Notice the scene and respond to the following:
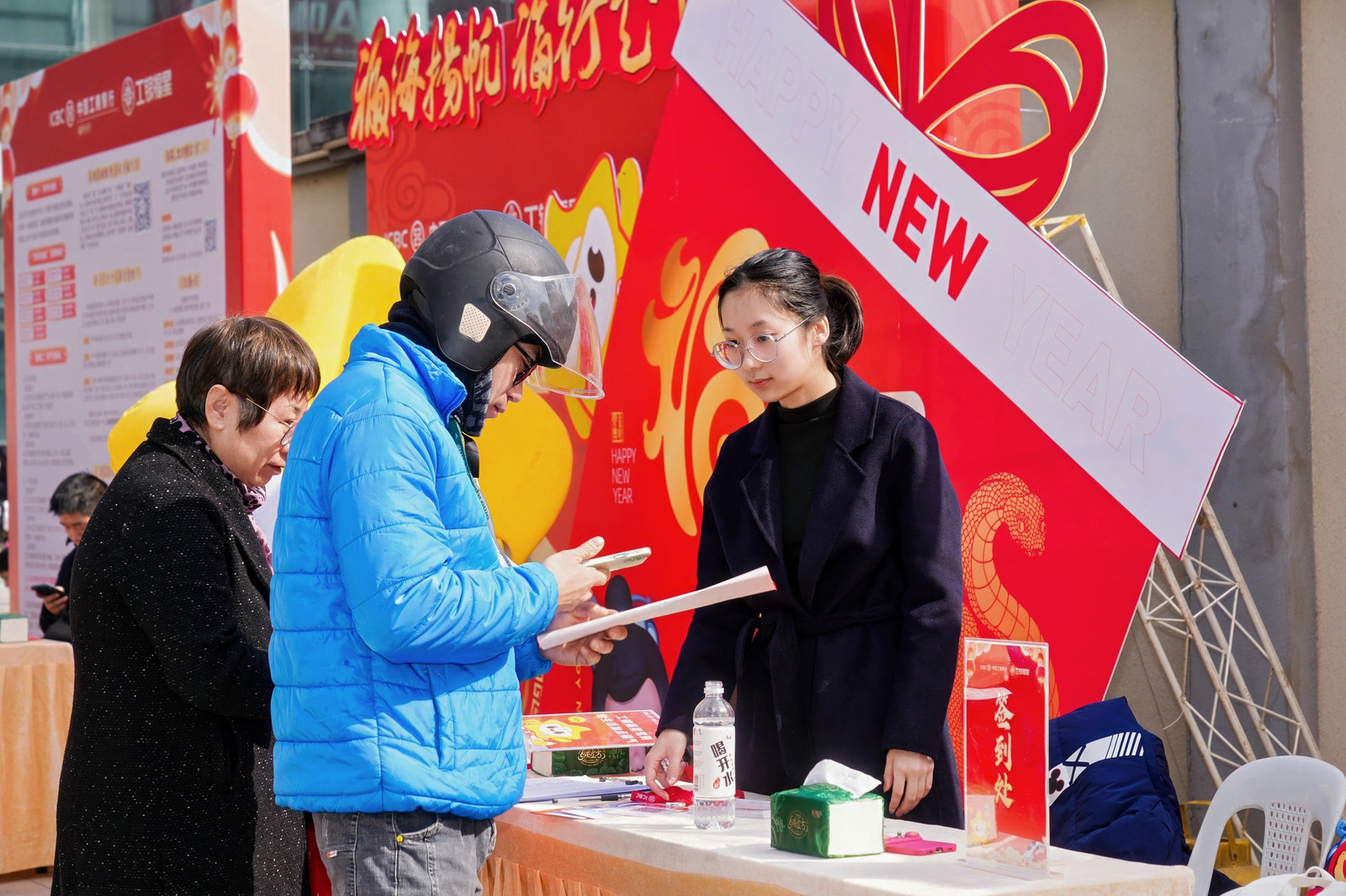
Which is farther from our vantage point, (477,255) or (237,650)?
(237,650)

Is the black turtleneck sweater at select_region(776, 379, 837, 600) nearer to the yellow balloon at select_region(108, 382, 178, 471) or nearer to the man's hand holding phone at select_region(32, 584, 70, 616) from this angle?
the yellow balloon at select_region(108, 382, 178, 471)

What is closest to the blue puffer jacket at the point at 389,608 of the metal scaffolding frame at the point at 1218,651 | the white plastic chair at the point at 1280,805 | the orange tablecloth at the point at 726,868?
the orange tablecloth at the point at 726,868

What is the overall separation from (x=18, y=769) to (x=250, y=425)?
129 inches

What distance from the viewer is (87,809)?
2.26 m

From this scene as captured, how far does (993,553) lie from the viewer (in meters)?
3.59

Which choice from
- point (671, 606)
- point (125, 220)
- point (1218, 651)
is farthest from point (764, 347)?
point (125, 220)

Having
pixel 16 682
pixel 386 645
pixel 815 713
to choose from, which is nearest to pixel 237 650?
pixel 386 645

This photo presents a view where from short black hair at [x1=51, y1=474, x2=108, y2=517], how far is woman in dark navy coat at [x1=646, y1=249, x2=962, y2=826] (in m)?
3.60

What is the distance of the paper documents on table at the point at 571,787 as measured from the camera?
236 cm

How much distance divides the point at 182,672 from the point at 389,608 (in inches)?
26.4

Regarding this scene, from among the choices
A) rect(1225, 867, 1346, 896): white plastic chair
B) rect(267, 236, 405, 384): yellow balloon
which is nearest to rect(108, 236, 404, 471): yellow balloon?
rect(267, 236, 405, 384): yellow balloon

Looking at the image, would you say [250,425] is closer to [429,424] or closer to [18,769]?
[429,424]

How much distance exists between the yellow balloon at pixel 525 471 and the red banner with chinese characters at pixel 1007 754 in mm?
3107

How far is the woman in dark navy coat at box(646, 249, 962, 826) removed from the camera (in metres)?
2.27
